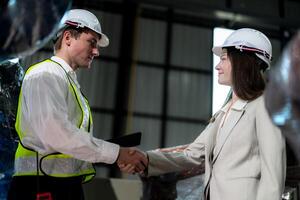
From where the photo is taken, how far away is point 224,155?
178 cm

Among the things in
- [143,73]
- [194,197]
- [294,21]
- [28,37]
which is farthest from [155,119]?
[28,37]

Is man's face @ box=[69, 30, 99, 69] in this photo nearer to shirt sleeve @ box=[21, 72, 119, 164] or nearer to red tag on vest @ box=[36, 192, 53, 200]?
shirt sleeve @ box=[21, 72, 119, 164]

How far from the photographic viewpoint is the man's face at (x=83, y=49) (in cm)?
209

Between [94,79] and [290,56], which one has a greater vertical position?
[94,79]

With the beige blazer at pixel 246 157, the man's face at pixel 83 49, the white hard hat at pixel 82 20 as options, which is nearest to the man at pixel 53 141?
the man's face at pixel 83 49

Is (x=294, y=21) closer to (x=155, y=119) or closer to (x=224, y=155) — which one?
(x=155, y=119)

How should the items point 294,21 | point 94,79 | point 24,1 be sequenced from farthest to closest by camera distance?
point 294,21, point 94,79, point 24,1

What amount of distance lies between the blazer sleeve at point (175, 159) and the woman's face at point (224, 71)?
452mm

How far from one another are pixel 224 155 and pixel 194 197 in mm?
540

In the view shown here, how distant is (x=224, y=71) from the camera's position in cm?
195

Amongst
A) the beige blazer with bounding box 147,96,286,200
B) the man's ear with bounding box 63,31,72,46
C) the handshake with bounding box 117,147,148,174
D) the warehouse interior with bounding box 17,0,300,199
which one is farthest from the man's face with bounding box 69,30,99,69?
the warehouse interior with bounding box 17,0,300,199

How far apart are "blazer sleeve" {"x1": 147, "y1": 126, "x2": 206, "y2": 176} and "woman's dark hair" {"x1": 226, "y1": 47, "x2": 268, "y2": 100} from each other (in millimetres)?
511

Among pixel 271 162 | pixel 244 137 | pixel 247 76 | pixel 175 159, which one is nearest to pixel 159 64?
pixel 175 159

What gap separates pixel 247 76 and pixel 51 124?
0.90 meters
